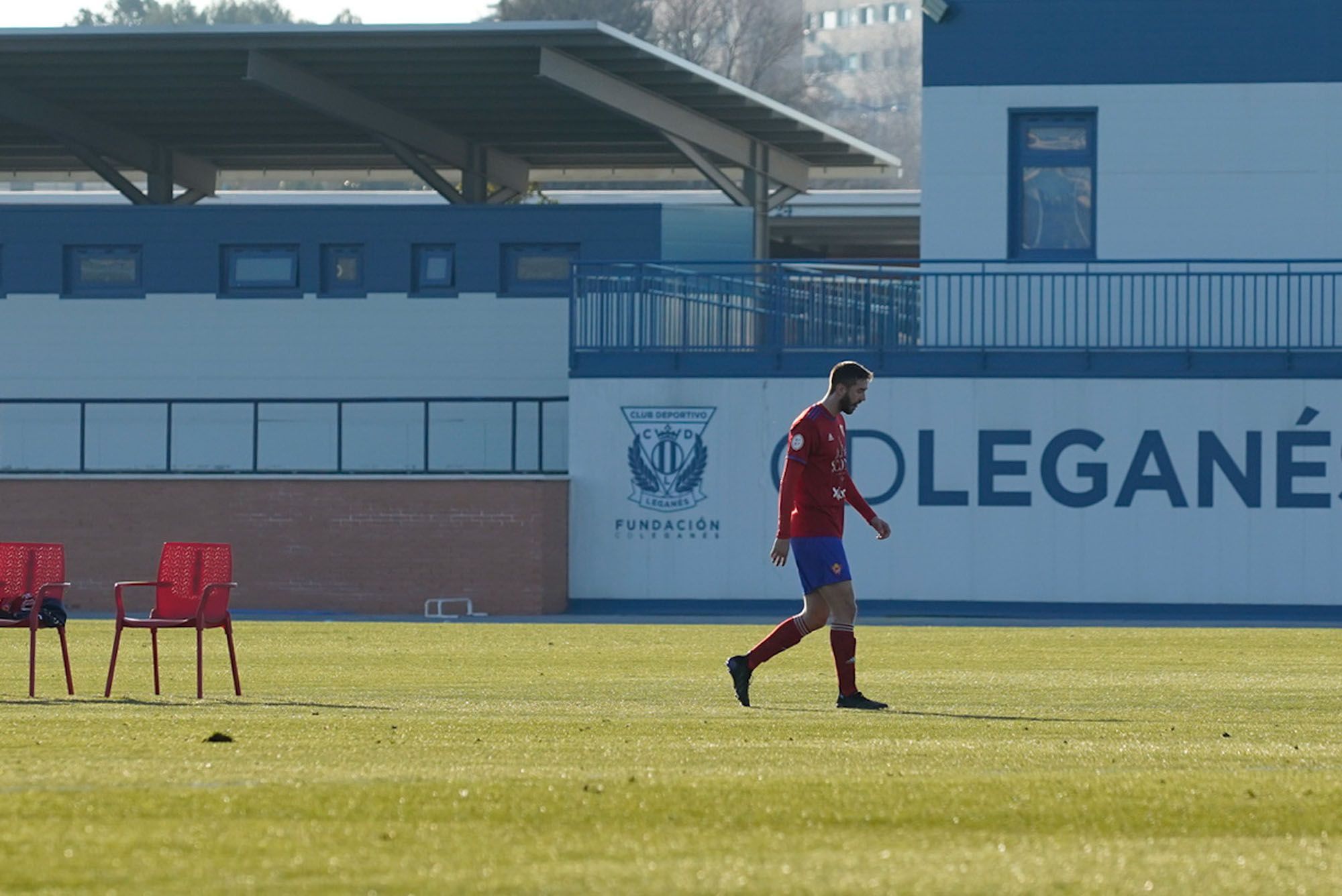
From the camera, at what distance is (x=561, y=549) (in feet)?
87.9

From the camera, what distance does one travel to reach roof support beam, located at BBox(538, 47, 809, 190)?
28.9 m

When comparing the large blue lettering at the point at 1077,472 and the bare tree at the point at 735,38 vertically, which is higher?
the bare tree at the point at 735,38

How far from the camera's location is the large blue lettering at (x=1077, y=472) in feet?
86.1

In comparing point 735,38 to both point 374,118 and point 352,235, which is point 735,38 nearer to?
point 374,118

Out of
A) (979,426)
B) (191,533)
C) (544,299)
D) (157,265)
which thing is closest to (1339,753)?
(979,426)

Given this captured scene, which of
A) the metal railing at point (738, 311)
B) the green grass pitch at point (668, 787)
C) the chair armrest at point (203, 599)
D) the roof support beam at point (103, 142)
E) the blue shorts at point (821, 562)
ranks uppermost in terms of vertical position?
the roof support beam at point (103, 142)

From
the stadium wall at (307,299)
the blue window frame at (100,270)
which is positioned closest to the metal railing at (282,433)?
the stadium wall at (307,299)

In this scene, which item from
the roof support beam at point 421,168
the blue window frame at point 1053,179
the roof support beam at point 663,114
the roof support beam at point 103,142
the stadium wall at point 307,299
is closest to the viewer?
the blue window frame at point 1053,179

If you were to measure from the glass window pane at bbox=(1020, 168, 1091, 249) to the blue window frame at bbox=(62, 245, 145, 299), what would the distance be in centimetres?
1302

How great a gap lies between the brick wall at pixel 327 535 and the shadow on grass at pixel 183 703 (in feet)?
44.6

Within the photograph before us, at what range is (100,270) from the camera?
32531 mm

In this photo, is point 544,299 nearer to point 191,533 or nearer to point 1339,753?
point 191,533

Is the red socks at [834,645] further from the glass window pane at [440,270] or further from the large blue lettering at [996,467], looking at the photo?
the glass window pane at [440,270]

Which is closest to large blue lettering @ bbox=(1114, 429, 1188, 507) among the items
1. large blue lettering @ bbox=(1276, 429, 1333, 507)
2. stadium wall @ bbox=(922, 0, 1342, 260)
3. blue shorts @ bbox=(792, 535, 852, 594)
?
large blue lettering @ bbox=(1276, 429, 1333, 507)
